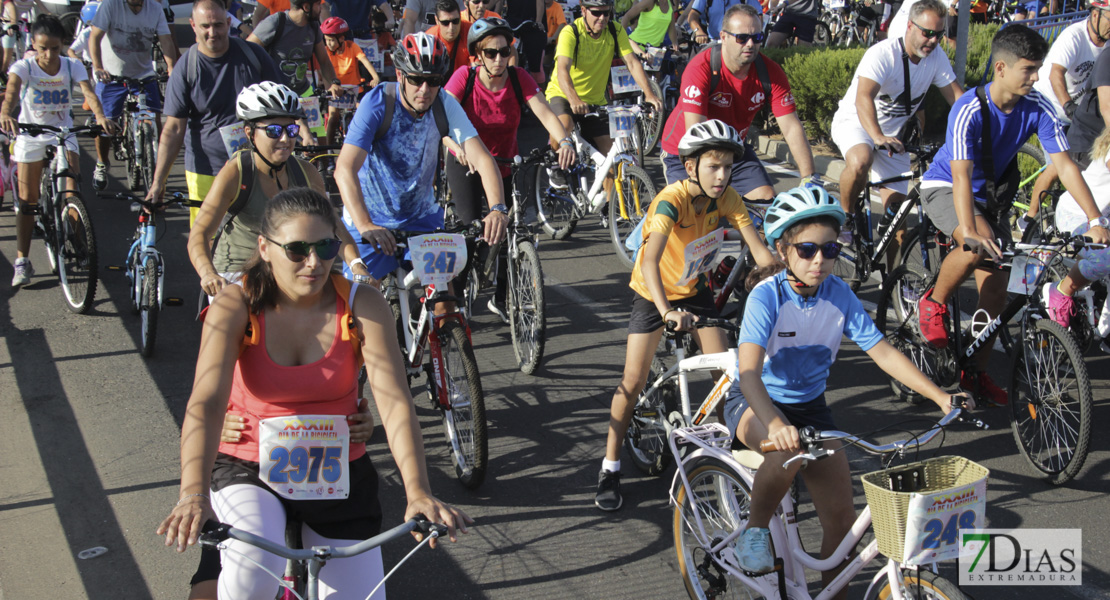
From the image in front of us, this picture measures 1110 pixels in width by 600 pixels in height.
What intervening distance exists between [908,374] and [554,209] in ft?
21.0

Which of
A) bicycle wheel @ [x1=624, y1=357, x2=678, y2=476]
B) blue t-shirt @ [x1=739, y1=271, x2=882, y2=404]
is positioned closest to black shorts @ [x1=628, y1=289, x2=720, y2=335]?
bicycle wheel @ [x1=624, y1=357, x2=678, y2=476]

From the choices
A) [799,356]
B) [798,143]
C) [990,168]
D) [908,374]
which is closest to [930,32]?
[798,143]

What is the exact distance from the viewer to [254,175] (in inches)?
193

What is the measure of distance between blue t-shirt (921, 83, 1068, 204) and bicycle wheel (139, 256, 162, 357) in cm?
506

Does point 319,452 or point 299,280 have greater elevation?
point 299,280

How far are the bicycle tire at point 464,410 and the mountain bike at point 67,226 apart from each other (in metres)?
3.63

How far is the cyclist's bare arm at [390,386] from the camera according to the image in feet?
9.53

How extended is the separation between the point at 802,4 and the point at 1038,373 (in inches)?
438

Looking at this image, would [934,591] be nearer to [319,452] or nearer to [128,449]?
[319,452]

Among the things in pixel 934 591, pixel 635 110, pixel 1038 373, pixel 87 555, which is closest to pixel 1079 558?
pixel 1038 373

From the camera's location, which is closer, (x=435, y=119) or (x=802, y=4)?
(x=435, y=119)

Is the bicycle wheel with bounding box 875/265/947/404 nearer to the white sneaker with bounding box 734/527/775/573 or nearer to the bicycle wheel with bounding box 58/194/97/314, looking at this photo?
the white sneaker with bounding box 734/527/775/573

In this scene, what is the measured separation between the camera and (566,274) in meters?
8.41

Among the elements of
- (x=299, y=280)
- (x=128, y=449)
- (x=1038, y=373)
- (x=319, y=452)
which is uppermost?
(x=299, y=280)
